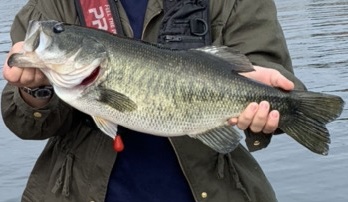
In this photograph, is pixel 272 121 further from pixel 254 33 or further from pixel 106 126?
pixel 106 126

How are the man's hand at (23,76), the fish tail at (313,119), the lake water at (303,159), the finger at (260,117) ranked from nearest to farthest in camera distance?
the man's hand at (23,76) < the finger at (260,117) < the fish tail at (313,119) < the lake water at (303,159)

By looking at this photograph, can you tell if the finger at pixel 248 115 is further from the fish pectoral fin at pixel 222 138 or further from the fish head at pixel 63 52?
the fish head at pixel 63 52

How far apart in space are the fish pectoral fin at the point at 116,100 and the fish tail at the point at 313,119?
0.78 m

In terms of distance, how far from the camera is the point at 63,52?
11.4 feet

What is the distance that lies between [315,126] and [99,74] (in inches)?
43.3

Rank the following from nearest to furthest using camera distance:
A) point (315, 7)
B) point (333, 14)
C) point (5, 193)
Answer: point (5, 193)
point (333, 14)
point (315, 7)

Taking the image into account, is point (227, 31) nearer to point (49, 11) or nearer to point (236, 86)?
point (236, 86)

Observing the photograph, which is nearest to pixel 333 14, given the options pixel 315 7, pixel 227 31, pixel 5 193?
A: pixel 315 7

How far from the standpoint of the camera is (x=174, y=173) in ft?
12.0

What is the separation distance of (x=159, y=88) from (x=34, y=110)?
0.63 metres

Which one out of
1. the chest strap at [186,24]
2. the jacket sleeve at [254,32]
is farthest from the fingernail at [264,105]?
the chest strap at [186,24]

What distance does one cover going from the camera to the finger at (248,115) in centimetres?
350

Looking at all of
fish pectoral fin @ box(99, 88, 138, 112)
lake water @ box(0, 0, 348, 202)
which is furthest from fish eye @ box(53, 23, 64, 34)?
lake water @ box(0, 0, 348, 202)

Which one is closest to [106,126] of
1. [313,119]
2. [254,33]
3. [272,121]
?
[272,121]
